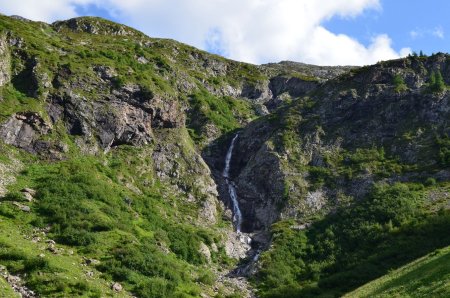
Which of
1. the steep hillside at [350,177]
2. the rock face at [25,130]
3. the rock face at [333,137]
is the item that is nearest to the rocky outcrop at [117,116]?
the rock face at [25,130]

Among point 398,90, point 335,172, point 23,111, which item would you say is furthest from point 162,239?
point 398,90

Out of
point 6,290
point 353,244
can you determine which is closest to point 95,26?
point 353,244

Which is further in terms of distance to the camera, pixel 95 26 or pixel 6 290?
pixel 95 26

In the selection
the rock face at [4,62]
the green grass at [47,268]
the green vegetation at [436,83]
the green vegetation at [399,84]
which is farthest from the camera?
the green vegetation at [399,84]

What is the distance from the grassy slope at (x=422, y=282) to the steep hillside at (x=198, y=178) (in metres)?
13.1

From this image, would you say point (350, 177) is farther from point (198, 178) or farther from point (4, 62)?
point (4, 62)

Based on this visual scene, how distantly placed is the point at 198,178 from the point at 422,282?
5240 centimetres

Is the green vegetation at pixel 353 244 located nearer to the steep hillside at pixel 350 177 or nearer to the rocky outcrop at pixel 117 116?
the steep hillside at pixel 350 177

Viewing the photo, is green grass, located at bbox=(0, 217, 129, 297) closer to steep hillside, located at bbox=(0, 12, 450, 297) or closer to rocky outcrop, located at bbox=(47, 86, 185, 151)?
steep hillside, located at bbox=(0, 12, 450, 297)

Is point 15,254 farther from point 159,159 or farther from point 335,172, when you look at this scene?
point 335,172

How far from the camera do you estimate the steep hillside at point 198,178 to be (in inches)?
1875

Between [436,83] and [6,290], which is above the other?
[436,83]

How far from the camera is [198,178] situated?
79562mm

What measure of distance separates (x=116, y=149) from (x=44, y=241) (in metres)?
32.6
